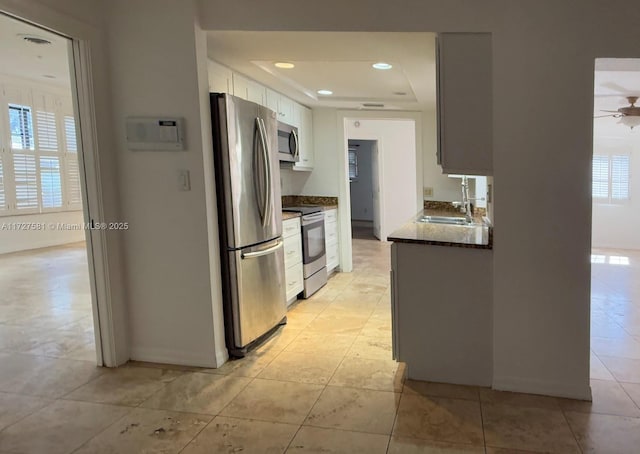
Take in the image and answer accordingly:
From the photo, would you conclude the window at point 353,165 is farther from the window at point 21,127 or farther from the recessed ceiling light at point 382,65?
the recessed ceiling light at point 382,65

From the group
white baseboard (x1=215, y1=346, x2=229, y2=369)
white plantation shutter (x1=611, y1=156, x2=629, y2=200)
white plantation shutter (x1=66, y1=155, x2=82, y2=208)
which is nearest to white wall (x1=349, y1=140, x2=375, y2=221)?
white plantation shutter (x1=611, y1=156, x2=629, y2=200)

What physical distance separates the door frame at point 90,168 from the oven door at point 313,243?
1.98 m

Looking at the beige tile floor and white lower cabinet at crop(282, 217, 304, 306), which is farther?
white lower cabinet at crop(282, 217, 304, 306)

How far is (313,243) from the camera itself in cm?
456

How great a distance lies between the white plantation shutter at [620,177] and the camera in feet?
25.1

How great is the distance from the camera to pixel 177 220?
2742 millimetres

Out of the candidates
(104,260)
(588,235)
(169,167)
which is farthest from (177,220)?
(588,235)

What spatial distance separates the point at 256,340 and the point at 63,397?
3.90 feet

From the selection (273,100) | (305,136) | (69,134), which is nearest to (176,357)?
(273,100)

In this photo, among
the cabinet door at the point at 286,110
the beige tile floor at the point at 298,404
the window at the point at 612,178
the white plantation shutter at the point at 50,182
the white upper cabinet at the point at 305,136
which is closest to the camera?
the beige tile floor at the point at 298,404

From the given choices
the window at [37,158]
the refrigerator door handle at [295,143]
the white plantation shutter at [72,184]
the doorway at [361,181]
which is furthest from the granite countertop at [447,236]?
the doorway at [361,181]

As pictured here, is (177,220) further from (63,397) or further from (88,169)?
(63,397)

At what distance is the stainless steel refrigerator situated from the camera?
279 cm

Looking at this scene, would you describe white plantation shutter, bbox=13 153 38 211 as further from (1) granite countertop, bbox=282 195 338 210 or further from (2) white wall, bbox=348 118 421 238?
(2) white wall, bbox=348 118 421 238
